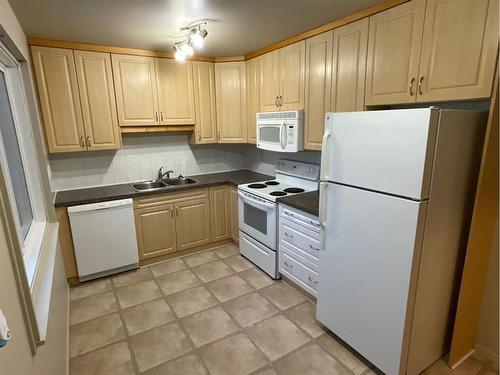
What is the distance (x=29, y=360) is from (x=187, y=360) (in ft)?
3.81

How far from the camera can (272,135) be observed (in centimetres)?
303

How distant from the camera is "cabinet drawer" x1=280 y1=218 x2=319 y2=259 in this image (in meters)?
2.39

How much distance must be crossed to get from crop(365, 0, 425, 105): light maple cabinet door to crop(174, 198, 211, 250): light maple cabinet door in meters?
2.14


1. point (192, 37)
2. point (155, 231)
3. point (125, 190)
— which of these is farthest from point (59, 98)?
point (155, 231)

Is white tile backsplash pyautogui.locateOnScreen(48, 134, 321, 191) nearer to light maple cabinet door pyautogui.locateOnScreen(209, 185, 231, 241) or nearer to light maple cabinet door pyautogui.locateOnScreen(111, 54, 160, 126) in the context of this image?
light maple cabinet door pyautogui.locateOnScreen(111, 54, 160, 126)

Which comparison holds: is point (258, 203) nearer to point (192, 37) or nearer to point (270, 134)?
point (270, 134)

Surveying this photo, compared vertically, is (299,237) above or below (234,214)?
above

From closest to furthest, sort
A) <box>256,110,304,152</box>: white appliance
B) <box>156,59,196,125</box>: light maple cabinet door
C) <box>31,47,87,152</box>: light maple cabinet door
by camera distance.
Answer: <box>31,47,87,152</box>: light maple cabinet door < <box>256,110,304,152</box>: white appliance < <box>156,59,196,125</box>: light maple cabinet door

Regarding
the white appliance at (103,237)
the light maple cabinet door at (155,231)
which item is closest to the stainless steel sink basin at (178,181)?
the light maple cabinet door at (155,231)

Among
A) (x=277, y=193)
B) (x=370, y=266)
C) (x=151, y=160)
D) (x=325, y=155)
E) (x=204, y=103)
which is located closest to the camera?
(x=370, y=266)

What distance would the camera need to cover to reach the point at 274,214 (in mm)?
2764

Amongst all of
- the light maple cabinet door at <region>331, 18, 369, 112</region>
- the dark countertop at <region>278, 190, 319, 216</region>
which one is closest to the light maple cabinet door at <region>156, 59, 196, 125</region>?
the dark countertop at <region>278, 190, 319, 216</region>

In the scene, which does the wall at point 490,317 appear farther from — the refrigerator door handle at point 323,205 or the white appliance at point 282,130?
the white appliance at point 282,130

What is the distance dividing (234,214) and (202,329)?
1564 millimetres
